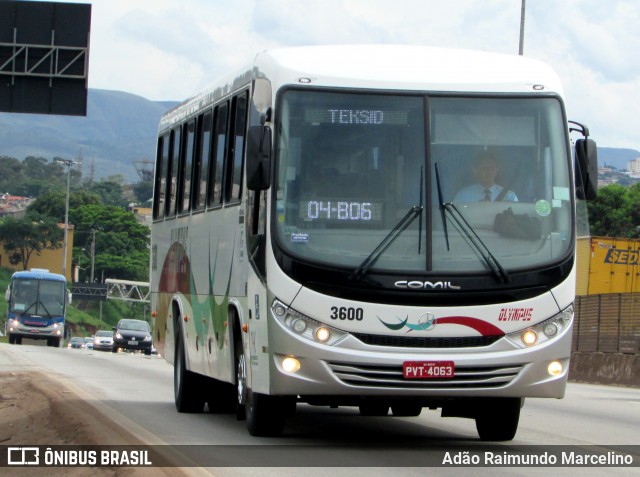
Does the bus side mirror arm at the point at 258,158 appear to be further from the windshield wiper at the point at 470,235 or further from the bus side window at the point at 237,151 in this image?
the bus side window at the point at 237,151

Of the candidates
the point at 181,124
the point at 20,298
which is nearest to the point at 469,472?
the point at 181,124

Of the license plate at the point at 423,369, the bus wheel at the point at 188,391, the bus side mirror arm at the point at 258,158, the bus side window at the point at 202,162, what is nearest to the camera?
the license plate at the point at 423,369

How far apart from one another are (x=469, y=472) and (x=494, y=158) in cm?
277

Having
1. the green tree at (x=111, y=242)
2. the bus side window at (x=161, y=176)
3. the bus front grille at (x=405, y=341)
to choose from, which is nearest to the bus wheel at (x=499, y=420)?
the bus front grille at (x=405, y=341)

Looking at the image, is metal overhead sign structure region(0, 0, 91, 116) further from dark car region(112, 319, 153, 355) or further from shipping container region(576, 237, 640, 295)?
dark car region(112, 319, 153, 355)

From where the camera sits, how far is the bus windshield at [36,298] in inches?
2381

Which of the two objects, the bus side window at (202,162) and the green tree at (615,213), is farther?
the green tree at (615,213)

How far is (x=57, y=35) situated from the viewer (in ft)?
114

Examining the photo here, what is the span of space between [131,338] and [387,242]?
164ft

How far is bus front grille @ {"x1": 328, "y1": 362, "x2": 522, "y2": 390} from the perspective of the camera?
36.3 ft

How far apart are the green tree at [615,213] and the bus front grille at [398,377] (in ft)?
234

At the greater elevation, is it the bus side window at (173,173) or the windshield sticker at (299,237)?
the bus side window at (173,173)

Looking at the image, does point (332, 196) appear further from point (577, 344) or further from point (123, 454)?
point (577, 344)

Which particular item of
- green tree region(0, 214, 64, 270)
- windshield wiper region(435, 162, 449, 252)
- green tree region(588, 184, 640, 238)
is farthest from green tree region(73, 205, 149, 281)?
windshield wiper region(435, 162, 449, 252)
